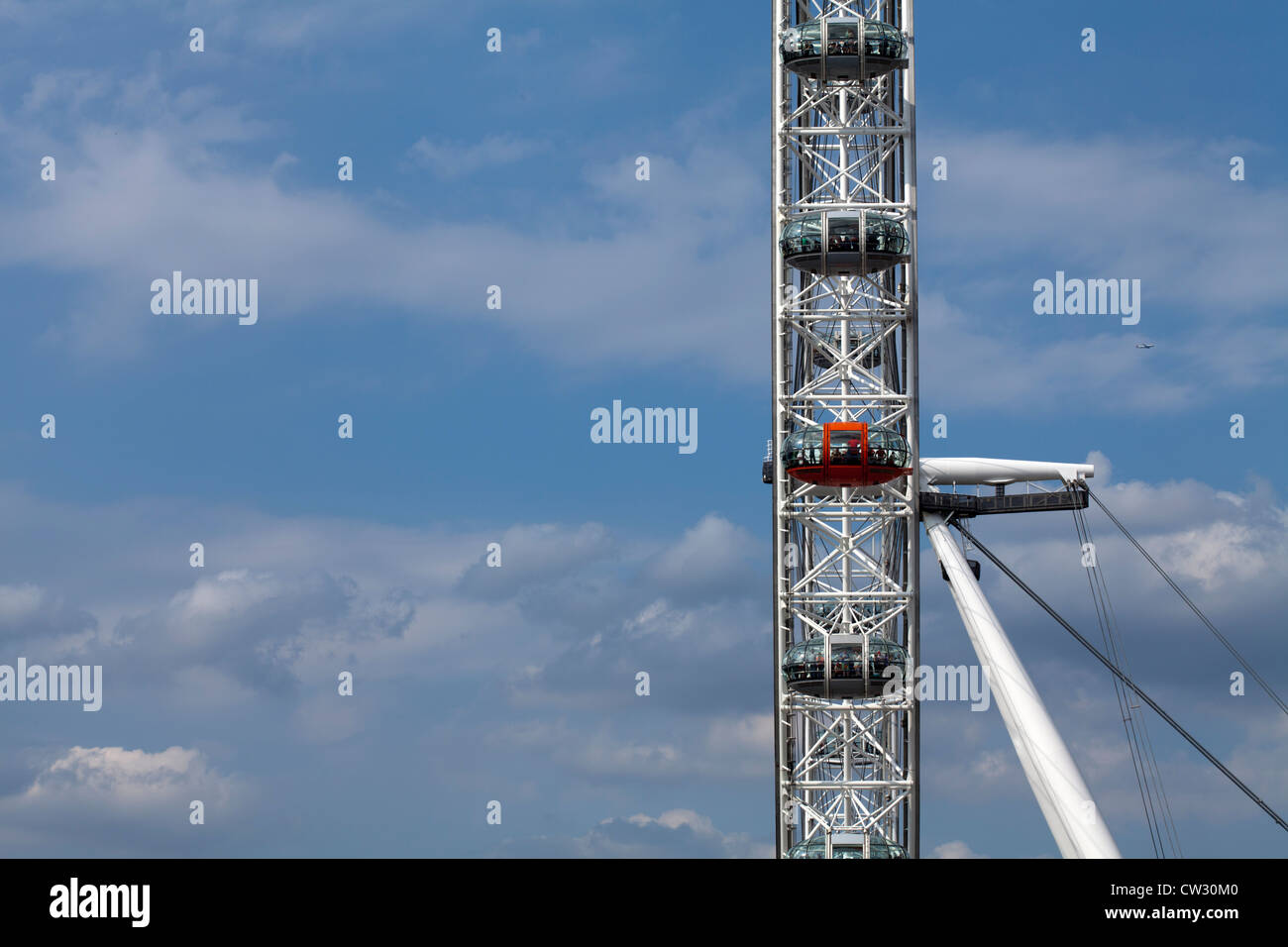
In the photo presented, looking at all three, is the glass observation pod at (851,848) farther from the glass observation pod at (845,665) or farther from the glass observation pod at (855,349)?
the glass observation pod at (855,349)

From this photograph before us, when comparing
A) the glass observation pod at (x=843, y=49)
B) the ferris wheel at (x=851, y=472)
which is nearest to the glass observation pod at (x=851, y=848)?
the ferris wheel at (x=851, y=472)

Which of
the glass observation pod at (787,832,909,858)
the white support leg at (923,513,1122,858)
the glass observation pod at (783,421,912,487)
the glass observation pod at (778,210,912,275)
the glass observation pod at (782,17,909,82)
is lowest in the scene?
the glass observation pod at (787,832,909,858)

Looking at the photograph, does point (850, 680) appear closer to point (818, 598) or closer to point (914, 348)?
point (818, 598)

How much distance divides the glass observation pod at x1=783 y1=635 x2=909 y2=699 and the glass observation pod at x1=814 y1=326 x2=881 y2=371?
1647 cm

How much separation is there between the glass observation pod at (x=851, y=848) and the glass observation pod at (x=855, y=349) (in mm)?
25434

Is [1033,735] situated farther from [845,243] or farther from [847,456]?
[845,243]

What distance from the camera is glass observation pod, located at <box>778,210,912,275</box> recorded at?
105938 millimetres

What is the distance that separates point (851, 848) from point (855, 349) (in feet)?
88.5

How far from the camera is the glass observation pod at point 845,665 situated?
102 m

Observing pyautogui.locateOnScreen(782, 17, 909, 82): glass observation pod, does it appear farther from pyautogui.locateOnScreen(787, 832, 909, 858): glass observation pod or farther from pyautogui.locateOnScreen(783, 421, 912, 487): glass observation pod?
pyautogui.locateOnScreen(787, 832, 909, 858): glass observation pod

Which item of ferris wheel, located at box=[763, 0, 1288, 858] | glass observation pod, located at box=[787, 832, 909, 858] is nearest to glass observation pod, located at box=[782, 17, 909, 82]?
ferris wheel, located at box=[763, 0, 1288, 858]

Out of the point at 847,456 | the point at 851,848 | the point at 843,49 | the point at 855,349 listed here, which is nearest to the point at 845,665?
the point at 851,848

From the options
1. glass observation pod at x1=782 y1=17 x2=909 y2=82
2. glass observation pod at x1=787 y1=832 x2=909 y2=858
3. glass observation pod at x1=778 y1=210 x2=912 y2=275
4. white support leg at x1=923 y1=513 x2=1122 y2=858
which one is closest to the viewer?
white support leg at x1=923 y1=513 x2=1122 y2=858
